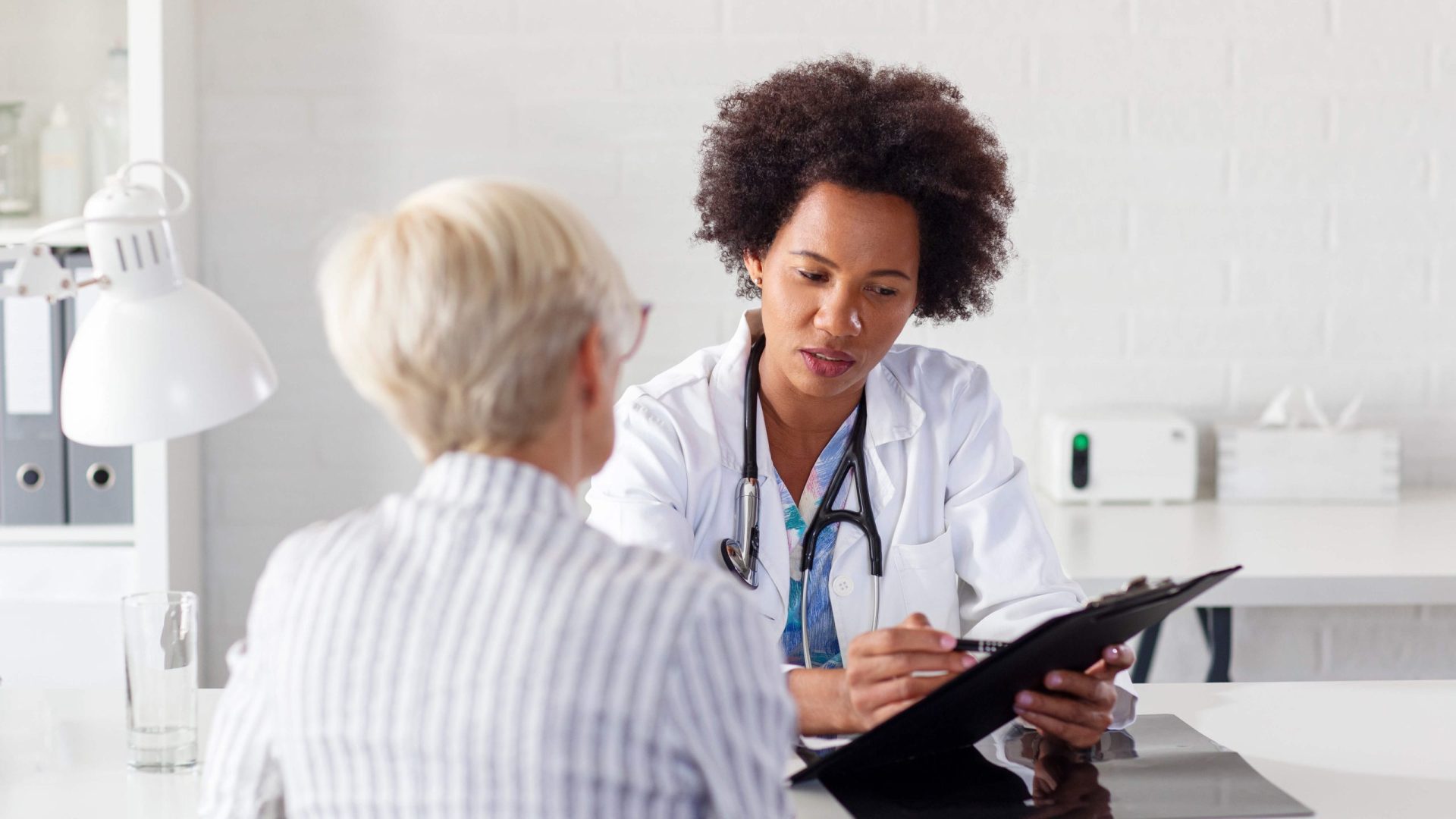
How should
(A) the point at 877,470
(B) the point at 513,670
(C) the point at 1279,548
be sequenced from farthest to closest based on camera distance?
(C) the point at 1279,548, (A) the point at 877,470, (B) the point at 513,670

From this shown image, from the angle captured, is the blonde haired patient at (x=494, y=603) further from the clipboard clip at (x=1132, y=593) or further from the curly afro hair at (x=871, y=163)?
the curly afro hair at (x=871, y=163)

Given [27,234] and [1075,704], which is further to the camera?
[27,234]

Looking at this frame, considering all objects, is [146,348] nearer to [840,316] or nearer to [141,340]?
[141,340]

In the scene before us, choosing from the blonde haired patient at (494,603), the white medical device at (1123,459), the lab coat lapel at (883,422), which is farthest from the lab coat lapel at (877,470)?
the white medical device at (1123,459)

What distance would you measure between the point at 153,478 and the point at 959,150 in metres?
1.49

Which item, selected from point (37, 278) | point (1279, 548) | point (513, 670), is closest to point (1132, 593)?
point (513, 670)

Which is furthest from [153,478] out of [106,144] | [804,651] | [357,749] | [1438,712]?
[1438,712]

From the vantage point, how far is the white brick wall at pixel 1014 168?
102 inches

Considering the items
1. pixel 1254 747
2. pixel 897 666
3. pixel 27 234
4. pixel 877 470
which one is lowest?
pixel 1254 747

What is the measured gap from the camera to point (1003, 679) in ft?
3.65

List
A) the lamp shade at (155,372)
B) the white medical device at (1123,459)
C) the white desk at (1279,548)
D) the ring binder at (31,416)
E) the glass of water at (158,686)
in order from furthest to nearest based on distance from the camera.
→ the white medical device at (1123,459) < the ring binder at (31,416) < the white desk at (1279,548) < the glass of water at (158,686) < the lamp shade at (155,372)

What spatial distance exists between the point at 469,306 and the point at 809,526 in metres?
0.93

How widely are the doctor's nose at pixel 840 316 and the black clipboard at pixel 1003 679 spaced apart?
17.8 inches

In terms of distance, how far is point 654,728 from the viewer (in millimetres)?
713
